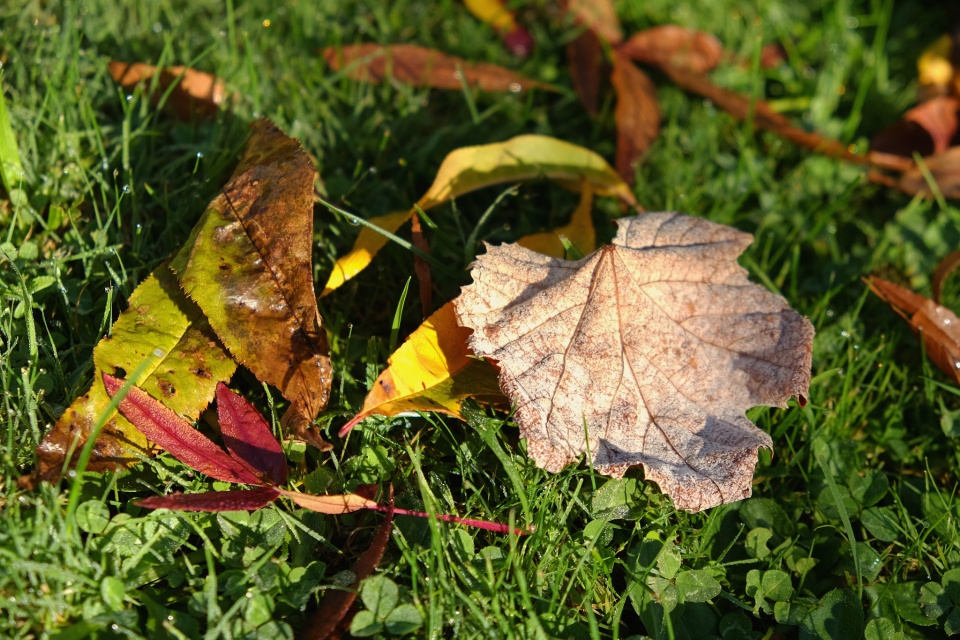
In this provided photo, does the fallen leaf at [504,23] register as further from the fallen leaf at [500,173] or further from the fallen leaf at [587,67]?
the fallen leaf at [500,173]

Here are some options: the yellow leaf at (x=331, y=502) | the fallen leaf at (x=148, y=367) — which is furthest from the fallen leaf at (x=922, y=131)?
the fallen leaf at (x=148, y=367)

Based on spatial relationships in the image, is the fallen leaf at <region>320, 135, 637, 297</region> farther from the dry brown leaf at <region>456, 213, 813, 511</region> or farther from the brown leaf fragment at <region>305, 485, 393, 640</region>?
the brown leaf fragment at <region>305, 485, 393, 640</region>

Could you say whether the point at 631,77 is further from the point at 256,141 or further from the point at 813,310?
the point at 256,141

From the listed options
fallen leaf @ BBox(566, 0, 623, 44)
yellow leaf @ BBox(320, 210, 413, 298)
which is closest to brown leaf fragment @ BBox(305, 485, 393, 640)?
yellow leaf @ BBox(320, 210, 413, 298)

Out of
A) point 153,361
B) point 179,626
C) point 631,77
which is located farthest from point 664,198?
point 179,626

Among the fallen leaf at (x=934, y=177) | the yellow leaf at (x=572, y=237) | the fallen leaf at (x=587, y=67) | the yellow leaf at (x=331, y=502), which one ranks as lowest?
the yellow leaf at (x=331, y=502)

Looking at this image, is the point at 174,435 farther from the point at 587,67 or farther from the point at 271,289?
the point at 587,67

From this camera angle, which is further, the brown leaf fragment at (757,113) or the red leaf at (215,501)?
the brown leaf fragment at (757,113)
